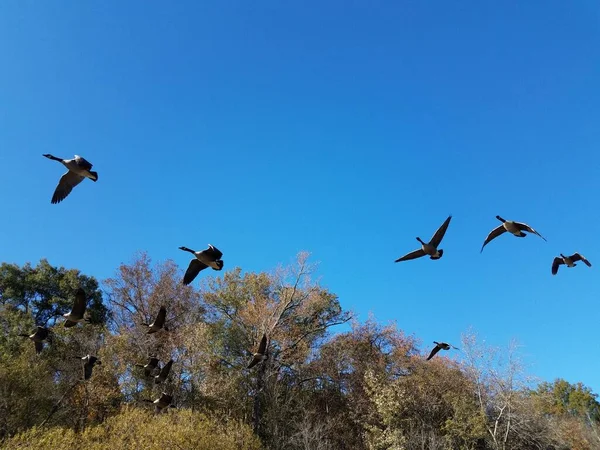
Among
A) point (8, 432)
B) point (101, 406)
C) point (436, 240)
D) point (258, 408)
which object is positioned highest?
point (436, 240)

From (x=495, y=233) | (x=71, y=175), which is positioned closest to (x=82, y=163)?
(x=71, y=175)

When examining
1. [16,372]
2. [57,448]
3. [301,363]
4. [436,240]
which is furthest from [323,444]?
[436,240]

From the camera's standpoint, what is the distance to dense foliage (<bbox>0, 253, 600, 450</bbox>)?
22734mm

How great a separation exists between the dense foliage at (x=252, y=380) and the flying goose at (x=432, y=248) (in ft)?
37.3

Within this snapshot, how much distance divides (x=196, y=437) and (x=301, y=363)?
1441 centimetres

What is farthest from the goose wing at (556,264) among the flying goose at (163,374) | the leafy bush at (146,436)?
the leafy bush at (146,436)

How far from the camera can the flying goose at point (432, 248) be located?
34.5 ft

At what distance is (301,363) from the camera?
1199 inches

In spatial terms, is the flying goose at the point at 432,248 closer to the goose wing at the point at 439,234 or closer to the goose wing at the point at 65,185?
the goose wing at the point at 439,234

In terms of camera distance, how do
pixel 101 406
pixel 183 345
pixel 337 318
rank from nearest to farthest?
pixel 101 406
pixel 183 345
pixel 337 318

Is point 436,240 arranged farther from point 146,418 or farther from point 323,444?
point 323,444

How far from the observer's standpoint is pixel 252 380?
2828 centimetres

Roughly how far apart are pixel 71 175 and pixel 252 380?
69.1ft

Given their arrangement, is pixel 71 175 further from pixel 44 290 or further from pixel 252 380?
pixel 44 290
